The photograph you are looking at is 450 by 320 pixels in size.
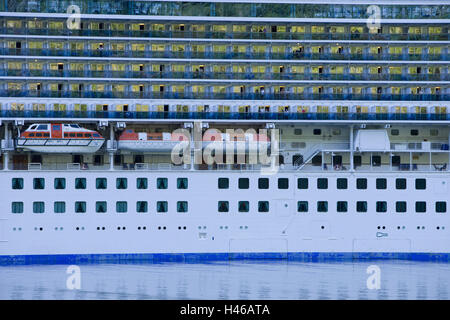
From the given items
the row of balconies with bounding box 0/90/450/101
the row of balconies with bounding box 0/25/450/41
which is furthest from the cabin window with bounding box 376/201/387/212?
the row of balconies with bounding box 0/25/450/41

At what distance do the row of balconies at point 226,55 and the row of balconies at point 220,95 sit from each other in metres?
1.67

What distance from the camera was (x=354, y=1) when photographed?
191ft

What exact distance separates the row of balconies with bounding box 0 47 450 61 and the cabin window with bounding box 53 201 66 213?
6710mm

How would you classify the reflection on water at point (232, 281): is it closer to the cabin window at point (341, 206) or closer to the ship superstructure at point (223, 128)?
the ship superstructure at point (223, 128)

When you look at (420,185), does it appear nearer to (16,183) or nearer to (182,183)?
(182,183)

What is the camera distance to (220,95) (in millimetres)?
57375

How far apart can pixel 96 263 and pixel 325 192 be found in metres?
10.7

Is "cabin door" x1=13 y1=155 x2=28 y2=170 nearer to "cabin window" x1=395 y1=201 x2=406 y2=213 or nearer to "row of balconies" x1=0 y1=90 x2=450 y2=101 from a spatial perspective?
"row of balconies" x1=0 y1=90 x2=450 y2=101

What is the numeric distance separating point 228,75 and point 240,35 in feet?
6.43

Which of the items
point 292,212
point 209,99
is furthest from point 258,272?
point 209,99

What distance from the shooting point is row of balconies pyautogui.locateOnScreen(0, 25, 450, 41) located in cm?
5669

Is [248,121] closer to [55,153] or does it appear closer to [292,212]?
[292,212]

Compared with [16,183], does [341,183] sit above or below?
below

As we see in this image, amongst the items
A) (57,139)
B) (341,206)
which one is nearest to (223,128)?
(341,206)
